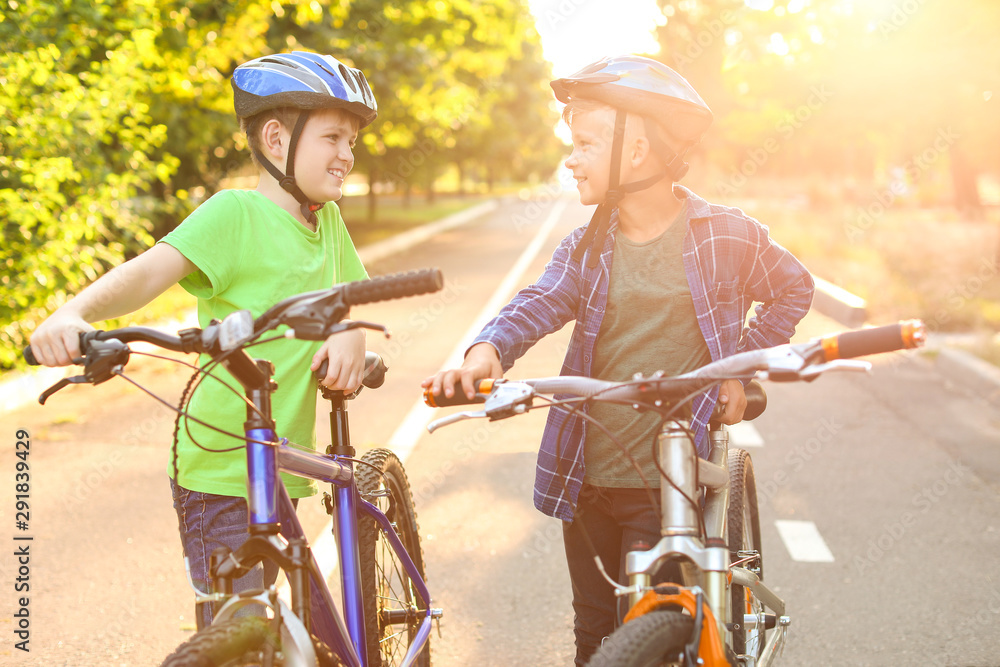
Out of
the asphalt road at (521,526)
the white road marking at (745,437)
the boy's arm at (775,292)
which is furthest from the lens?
the white road marking at (745,437)

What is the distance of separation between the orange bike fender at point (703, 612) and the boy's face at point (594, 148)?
0.98 m

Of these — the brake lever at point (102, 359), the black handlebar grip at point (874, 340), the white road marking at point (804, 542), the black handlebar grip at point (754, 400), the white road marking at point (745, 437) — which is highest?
the brake lever at point (102, 359)

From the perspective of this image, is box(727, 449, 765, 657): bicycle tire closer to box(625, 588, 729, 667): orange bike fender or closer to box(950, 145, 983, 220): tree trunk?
box(625, 588, 729, 667): orange bike fender

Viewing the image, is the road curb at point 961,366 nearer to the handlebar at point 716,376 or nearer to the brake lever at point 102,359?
the handlebar at point 716,376

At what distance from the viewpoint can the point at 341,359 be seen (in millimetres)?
2424

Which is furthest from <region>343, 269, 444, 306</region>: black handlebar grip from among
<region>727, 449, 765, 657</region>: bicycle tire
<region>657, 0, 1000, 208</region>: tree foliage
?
<region>657, 0, 1000, 208</region>: tree foliage

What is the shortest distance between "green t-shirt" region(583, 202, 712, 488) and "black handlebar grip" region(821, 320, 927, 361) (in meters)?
0.71

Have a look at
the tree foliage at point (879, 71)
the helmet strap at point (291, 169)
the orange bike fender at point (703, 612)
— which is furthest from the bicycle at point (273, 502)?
the tree foliage at point (879, 71)

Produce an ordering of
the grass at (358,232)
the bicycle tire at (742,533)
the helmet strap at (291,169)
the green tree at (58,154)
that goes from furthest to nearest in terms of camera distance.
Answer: the grass at (358,232)
the green tree at (58,154)
the bicycle tire at (742,533)
the helmet strap at (291,169)

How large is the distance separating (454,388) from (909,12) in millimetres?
12601

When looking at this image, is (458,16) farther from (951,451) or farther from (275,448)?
(275,448)

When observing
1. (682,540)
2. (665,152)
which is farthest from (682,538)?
(665,152)

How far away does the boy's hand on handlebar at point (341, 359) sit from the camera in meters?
2.42

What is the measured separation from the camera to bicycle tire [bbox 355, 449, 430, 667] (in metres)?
2.77
